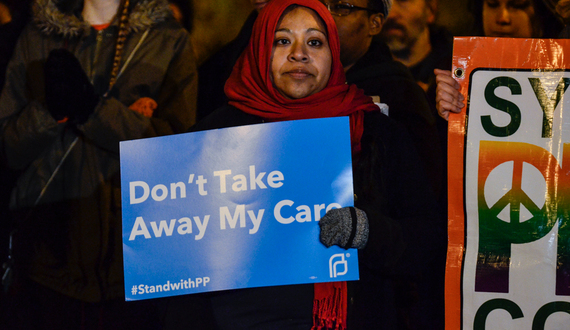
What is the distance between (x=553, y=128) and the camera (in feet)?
4.72

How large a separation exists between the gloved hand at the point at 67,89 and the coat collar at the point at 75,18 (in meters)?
0.09

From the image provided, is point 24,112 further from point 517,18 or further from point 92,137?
point 517,18

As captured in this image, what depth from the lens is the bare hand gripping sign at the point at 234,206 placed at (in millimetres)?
1195

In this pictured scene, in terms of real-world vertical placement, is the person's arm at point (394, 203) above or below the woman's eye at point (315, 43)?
below

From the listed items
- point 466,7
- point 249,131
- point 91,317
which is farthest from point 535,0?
point 91,317

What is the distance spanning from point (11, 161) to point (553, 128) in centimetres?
197

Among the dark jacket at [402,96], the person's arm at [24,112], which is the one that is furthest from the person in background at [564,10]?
the person's arm at [24,112]

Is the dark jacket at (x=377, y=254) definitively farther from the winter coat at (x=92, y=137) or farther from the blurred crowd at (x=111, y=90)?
the winter coat at (x=92, y=137)

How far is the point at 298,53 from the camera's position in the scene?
136 centimetres

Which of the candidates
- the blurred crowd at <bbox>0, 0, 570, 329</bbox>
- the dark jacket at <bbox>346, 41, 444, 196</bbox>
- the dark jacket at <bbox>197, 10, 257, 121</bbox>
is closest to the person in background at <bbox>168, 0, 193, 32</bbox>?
the blurred crowd at <bbox>0, 0, 570, 329</bbox>

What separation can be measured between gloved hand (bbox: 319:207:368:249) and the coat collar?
1.16 metres

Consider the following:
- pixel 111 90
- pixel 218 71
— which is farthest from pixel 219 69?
pixel 111 90

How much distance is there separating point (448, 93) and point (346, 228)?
60 cm

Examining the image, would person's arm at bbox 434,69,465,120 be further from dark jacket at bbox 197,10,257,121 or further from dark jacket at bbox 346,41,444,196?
dark jacket at bbox 197,10,257,121
